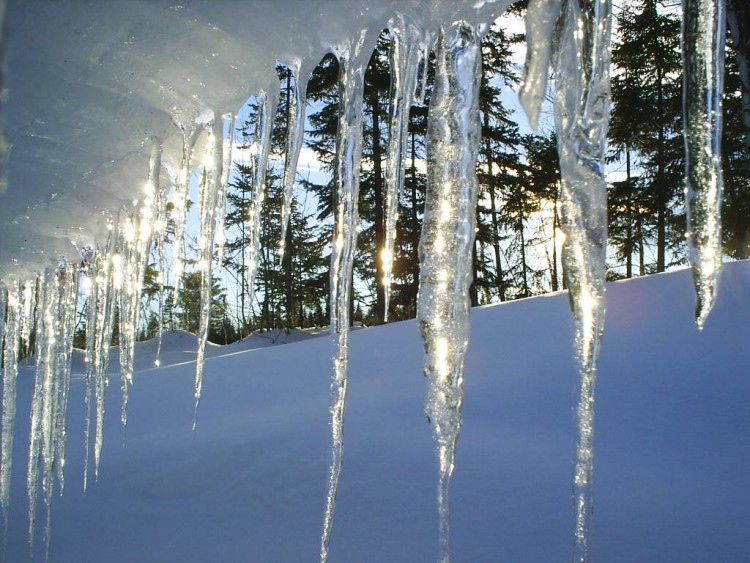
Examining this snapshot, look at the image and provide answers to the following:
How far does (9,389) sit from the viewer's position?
313 cm

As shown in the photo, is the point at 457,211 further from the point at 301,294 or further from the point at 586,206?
the point at 301,294

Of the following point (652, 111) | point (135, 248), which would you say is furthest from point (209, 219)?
point (652, 111)

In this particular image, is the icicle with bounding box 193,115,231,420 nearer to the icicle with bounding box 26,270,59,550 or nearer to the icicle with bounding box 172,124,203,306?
the icicle with bounding box 172,124,203,306

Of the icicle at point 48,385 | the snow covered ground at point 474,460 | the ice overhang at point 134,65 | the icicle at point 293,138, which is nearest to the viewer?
the ice overhang at point 134,65

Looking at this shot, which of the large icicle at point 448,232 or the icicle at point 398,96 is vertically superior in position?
the icicle at point 398,96

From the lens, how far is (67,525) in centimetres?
301

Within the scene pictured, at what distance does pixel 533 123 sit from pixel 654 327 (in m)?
3.55

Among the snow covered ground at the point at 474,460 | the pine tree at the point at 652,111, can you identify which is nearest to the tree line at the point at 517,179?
the pine tree at the point at 652,111

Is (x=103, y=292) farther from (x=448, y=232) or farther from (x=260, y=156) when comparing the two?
(x=448, y=232)

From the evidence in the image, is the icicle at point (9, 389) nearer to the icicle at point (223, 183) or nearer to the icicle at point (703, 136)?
the icicle at point (223, 183)

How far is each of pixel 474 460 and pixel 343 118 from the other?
217 centimetres

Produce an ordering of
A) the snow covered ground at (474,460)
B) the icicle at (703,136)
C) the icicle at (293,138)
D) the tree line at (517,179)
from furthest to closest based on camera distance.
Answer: the tree line at (517,179) → the snow covered ground at (474,460) → the icicle at (293,138) → the icicle at (703,136)

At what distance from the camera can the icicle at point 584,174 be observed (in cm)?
100

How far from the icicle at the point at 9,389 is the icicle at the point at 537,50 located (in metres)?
2.88
